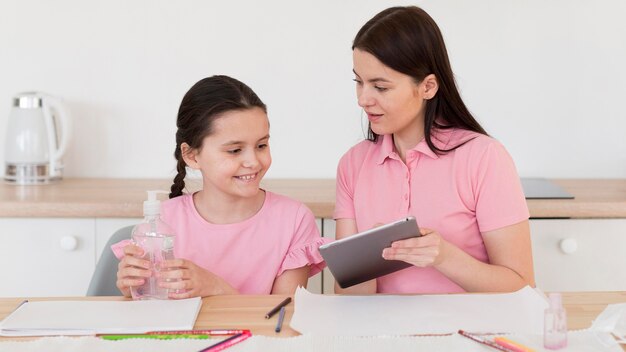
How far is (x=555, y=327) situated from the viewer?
1.26 meters

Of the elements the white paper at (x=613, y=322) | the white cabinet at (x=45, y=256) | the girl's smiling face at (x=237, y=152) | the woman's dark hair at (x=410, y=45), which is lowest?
the white cabinet at (x=45, y=256)

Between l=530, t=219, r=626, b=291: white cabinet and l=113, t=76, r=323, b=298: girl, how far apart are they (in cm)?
72

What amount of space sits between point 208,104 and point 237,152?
12cm

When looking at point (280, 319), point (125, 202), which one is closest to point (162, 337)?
point (280, 319)

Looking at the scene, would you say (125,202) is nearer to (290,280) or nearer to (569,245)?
(290,280)

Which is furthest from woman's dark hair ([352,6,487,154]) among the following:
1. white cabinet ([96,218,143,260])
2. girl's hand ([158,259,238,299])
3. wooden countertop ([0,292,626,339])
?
white cabinet ([96,218,143,260])

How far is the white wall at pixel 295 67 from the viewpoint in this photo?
2.67 metres

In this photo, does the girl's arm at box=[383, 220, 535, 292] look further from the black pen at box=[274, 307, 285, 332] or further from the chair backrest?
the chair backrest

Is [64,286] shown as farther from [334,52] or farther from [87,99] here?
[334,52]

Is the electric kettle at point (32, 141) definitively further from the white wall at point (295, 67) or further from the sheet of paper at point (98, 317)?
the sheet of paper at point (98, 317)

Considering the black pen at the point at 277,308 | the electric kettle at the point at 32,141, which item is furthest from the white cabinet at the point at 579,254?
the electric kettle at the point at 32,141

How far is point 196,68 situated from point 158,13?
20 cm

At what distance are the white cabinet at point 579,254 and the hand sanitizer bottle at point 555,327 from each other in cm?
107

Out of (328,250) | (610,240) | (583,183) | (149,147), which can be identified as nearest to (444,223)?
(328,250)
